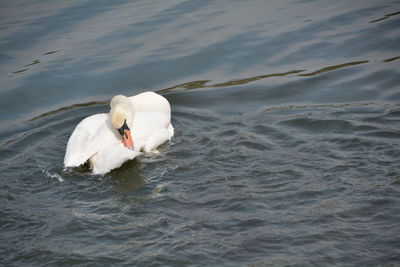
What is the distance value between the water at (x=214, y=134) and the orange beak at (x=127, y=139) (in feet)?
0.90

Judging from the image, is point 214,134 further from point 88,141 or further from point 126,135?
point 88,141

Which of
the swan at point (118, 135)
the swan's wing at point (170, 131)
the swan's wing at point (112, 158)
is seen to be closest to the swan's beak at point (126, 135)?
the swan at point (118, 135)

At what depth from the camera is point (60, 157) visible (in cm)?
705

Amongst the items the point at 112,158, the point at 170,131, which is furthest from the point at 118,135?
the point at 170,131

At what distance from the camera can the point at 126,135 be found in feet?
22.0

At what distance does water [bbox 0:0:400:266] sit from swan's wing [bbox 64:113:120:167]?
19 centimetres

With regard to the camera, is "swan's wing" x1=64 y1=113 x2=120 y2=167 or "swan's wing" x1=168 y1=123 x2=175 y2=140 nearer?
"swan's wing" x1=64 y1=113 x2=120 y2=167

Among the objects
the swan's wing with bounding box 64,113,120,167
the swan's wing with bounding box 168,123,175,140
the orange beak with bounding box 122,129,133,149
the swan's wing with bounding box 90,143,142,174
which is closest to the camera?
the swan's wing with bounding box 90,143,142,174

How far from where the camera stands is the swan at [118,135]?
6.33 metres

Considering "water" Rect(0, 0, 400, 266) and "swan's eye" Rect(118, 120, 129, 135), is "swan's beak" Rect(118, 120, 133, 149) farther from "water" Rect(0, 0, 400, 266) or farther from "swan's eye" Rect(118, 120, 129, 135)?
"water" Rect(0, 0, 400, 266)

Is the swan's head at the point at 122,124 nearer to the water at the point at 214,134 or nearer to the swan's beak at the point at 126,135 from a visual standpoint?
the swan's beak at the point at 126,135

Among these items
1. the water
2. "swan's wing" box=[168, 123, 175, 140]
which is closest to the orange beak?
the water

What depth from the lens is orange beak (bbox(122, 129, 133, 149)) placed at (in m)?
6.69

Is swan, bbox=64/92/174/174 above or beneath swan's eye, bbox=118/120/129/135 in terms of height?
beneath
